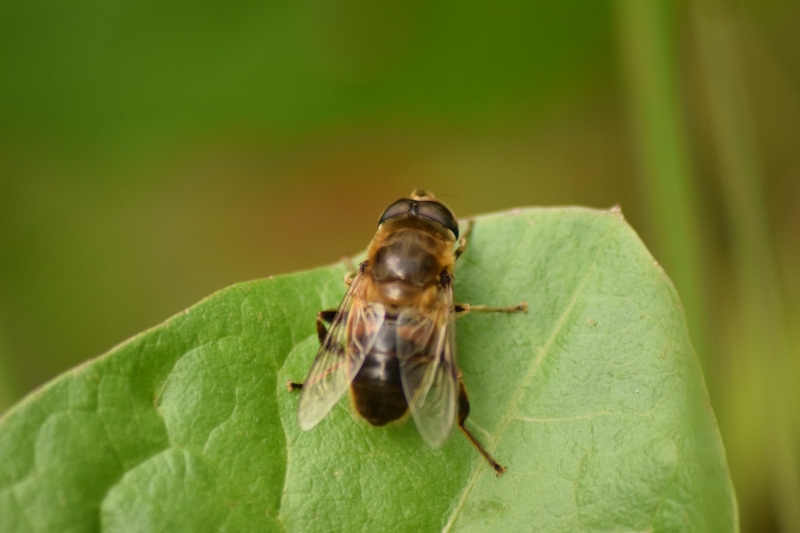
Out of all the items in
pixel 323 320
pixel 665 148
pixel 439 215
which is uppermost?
pixel 665 148

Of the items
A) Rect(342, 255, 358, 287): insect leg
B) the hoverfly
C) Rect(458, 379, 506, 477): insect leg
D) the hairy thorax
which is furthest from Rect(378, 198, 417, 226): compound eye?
Rect(458, 379, 506, 477): insect leg

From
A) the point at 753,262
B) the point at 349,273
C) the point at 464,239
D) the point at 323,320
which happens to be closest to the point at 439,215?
the point at 464,239

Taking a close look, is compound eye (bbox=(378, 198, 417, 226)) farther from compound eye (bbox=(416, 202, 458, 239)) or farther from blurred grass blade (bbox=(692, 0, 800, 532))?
blurred grass blade (bbox=(692, 0, 800, 532))

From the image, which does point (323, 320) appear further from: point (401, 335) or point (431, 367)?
point (431, 367)

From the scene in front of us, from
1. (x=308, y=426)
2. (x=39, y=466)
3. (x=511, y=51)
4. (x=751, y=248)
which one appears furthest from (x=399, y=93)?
(x=39, y=466)

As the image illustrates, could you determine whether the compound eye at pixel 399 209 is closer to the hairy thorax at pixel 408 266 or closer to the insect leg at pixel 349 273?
the hairy thorax at pixel 408 266
